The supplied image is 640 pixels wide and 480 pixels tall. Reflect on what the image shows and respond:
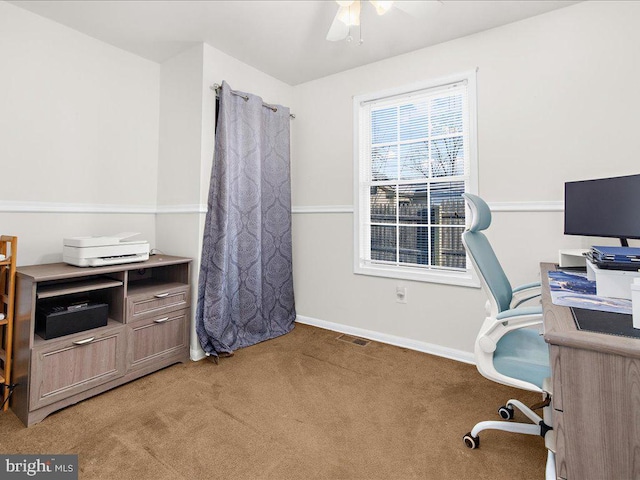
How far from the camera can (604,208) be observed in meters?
1.81

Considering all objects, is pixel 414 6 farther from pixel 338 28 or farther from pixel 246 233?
pixel 246 233

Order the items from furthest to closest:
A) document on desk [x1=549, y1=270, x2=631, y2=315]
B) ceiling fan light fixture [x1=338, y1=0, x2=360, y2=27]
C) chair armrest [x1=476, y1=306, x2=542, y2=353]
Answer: ceiling fan light fixture [x1=338, y1=0, x2=360, y2=27] → chair armrest [x1=476, y1=306, x2=542, y2=353] → document on desk [x1=549, y1=270, x2=631, y2=315]

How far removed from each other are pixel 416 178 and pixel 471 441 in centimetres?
197

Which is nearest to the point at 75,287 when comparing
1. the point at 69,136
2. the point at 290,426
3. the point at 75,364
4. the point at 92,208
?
the point at 75,364

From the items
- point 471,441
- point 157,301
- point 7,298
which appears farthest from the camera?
point 157,301

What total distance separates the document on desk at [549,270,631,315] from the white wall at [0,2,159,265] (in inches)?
119

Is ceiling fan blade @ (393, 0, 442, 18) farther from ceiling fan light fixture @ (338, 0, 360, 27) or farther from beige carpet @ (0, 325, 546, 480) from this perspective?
beige carpet @ (0, 325, 546, 480)

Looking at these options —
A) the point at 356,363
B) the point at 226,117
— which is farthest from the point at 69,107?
the point at 356,363

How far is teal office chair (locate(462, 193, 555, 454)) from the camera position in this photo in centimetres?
129

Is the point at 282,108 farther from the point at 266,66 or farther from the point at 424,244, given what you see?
the point at 424,244

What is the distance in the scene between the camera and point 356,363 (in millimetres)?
2473

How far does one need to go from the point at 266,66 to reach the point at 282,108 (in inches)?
15.4

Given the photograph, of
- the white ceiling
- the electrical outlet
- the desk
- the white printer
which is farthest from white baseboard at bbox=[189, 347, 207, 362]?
the white ceiling

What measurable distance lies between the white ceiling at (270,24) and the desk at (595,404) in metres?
1.97
